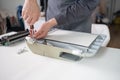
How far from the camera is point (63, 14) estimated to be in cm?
88

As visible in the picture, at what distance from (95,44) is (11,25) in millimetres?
2366

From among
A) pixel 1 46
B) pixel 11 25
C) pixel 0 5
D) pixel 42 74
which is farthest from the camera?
pixel 0 5

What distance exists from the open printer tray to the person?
5cm

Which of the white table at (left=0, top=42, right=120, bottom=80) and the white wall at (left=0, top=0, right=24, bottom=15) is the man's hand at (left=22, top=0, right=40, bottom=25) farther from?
the white wall at (left=0, top=0, right=24, bottom=15)

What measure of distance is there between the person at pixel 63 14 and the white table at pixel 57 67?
5.1 inches

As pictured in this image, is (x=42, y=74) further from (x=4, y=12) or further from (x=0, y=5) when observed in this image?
(x=0, y=5)

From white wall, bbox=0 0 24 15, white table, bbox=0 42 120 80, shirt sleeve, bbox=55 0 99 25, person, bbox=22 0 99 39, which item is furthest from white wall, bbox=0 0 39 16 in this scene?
white table, bbox=0 42 120 80

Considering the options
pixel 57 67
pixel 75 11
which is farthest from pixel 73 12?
pixel 57 67

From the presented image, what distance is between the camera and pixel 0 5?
3.07 metres

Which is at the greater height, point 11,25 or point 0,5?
point 0,5

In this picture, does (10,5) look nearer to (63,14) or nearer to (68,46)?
(63,14)

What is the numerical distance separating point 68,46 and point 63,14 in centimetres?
25

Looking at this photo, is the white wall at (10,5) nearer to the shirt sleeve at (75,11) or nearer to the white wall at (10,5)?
the white wall at (10,5)

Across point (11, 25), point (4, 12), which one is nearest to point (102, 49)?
point (11, 25)
